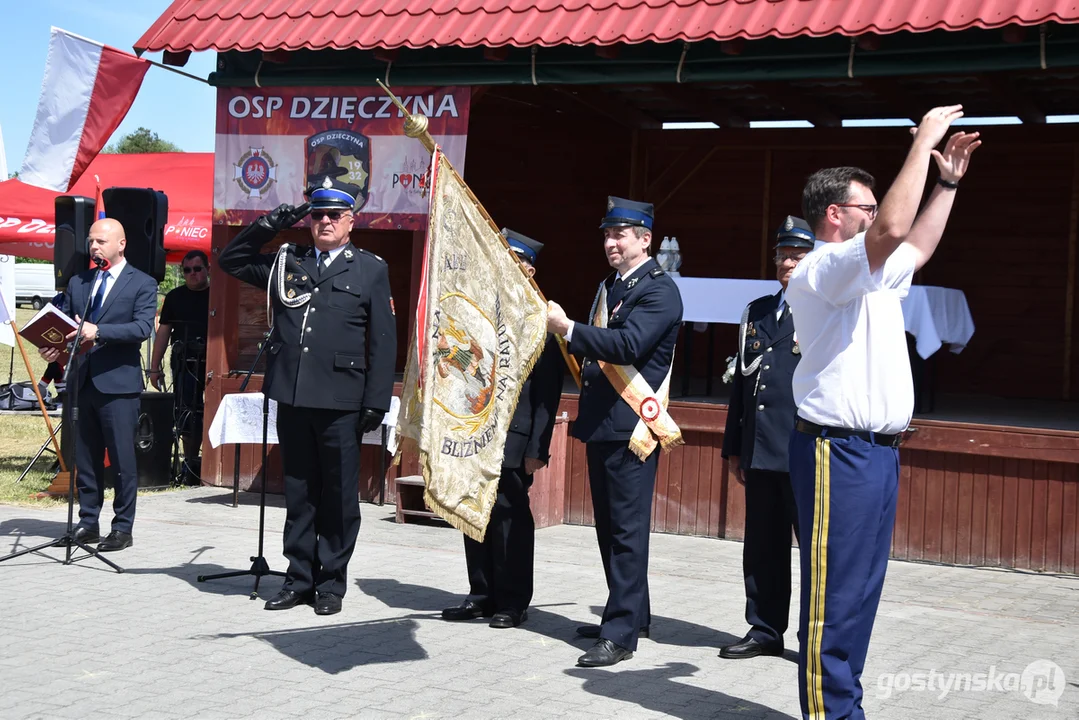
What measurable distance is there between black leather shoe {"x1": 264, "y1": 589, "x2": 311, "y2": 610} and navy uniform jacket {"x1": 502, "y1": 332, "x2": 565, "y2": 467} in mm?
1305

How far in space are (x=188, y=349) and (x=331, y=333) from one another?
4.88 m

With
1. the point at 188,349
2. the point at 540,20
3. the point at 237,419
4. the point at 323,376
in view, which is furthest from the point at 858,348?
the point at 188,349

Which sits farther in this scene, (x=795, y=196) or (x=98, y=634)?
(x=795, y=196)

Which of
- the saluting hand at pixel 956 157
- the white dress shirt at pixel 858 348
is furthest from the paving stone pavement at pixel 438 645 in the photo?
the saluting hand at pixel 956 157

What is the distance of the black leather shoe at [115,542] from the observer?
7520mm

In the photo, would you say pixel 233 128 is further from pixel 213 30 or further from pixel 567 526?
pixel 567 526

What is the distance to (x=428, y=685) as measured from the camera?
5004mm

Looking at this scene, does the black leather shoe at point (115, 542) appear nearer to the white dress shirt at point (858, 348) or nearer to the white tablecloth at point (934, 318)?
the white dress shirt at point (858, 348)

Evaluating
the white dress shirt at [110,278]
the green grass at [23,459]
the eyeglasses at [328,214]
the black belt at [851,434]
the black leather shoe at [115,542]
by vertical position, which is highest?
the eyeglasses at [328,214]

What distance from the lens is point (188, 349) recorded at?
1073 cm

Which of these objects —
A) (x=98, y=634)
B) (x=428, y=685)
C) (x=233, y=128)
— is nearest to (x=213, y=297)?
(x=233, y=128)

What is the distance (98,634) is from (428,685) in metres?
1.69

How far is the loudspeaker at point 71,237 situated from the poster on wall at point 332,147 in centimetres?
122

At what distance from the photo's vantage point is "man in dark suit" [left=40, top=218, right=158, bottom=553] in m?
7.66
